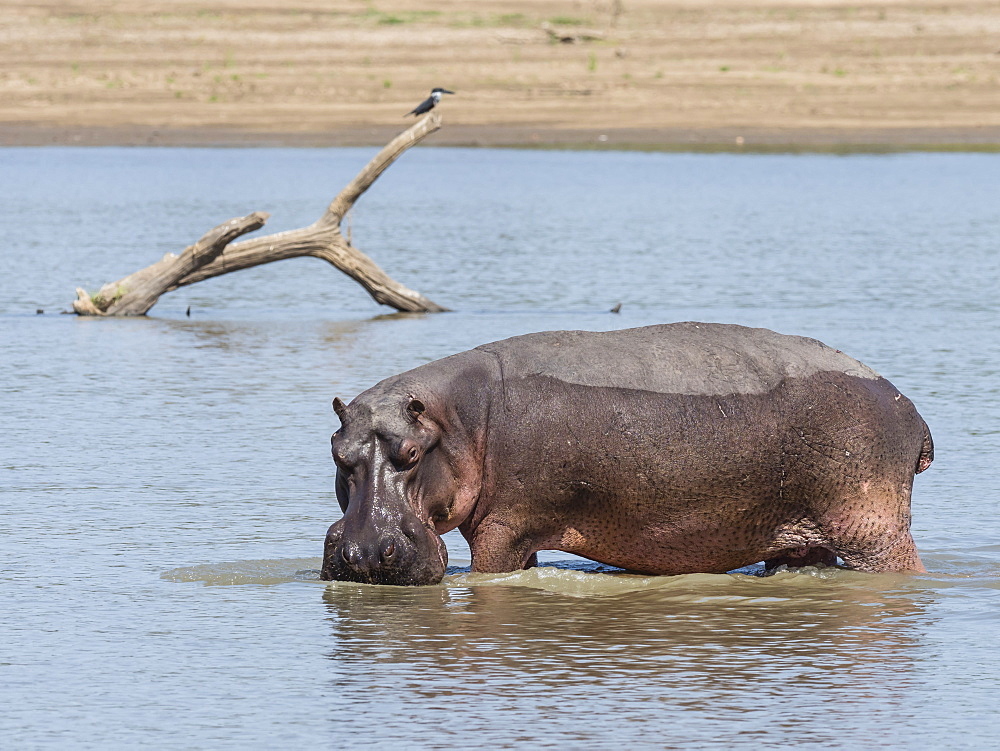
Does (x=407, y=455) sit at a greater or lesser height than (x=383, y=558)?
greater

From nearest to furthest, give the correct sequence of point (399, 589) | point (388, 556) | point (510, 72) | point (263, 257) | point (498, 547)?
1. point (388, 556)
2. point (399, 589)
3. point (498, 547)
4. point (263, 257)
5. point (510, 72)

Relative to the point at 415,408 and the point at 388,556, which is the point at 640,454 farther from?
the point at 388,556

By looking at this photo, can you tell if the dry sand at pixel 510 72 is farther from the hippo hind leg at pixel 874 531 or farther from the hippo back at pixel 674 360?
the hippo hind leg at pixel 874 531

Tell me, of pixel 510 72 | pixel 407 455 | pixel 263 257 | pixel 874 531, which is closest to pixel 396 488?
pixel 407 455

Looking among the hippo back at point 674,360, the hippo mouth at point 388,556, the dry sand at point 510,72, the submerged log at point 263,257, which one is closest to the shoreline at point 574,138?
the dry sand at point 510,72

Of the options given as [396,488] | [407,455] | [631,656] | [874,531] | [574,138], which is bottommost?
[631,656]

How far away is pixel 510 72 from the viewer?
150 feet

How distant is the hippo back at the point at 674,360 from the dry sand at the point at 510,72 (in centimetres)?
3251

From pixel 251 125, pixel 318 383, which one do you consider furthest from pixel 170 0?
pixel 318 383

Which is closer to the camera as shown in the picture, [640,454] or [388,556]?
[388,556]

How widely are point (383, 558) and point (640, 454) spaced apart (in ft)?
3.67

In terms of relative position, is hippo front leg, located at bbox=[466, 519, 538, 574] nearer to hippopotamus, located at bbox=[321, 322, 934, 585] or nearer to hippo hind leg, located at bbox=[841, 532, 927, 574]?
hippopotamus, located at bbox=[321, 322, 934, 585]

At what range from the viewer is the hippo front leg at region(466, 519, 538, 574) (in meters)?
7.33

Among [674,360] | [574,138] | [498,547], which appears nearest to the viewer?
[498,547]
